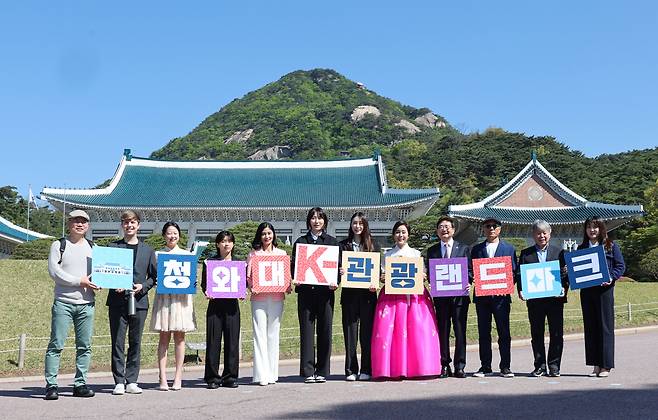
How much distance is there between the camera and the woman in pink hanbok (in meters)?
7.85

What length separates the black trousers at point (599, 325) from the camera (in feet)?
26.2

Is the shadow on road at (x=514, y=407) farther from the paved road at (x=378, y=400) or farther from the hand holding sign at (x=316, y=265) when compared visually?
the hand holding sign at (x=316, y=265)

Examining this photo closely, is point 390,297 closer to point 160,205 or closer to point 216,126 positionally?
point 160,205

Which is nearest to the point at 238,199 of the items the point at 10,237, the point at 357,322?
the point at 10,237

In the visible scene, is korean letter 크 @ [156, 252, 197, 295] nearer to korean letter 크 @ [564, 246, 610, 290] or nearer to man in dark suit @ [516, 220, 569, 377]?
man in dark suit @ [516, 220, 569, 377]

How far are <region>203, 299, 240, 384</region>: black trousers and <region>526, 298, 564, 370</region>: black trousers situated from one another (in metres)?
3.49

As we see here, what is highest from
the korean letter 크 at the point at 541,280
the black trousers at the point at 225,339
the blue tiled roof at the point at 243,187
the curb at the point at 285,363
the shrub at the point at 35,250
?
the blue tiled roof at the point at 243,187

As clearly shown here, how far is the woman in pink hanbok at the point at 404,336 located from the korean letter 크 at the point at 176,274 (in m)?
2.19

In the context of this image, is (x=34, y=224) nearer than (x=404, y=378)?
No

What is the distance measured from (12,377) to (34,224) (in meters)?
58.9

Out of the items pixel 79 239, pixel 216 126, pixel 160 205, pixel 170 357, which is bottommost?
pixel 170 357

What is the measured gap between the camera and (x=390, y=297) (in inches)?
320

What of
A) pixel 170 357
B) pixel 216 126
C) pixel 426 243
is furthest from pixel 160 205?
pixel 216 126

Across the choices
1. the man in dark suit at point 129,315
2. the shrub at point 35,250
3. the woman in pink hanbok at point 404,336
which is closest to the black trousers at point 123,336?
the man in dark suit at point 129,315
